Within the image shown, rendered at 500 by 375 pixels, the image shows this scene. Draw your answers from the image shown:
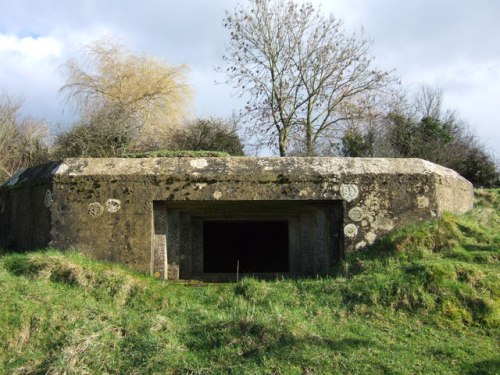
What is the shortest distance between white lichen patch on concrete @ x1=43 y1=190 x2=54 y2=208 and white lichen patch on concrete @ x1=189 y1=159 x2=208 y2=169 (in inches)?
73.2

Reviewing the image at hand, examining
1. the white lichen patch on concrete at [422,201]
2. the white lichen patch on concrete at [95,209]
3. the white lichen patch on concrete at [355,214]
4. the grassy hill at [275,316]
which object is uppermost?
A: the white lichen patch on concrete at [422,201]

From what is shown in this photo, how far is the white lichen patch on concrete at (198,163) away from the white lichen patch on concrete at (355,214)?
200 centimetres

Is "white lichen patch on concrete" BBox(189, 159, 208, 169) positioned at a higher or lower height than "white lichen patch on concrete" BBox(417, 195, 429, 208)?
higher

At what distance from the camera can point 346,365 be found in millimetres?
4496

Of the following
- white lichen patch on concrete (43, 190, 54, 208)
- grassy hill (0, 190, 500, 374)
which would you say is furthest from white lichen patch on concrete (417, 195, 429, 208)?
white lichen patch on concrete (43, 190, 54, 208)

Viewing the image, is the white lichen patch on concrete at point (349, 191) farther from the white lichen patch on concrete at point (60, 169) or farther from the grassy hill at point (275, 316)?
the white lichen patch on concrete at point (60, 169)

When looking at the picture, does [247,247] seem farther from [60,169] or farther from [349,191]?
[60,169]

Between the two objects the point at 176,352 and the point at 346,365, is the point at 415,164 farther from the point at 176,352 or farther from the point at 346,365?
the point at 176,352

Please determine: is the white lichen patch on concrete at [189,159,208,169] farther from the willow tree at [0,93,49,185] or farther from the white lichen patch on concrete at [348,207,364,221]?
the willow tree at [0,93,49,185]

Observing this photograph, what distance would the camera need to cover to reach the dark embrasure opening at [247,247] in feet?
28.6

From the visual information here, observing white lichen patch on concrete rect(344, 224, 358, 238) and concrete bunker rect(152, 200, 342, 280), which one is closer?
white lichen patch on concrete rect(344, 224, 358, 238)

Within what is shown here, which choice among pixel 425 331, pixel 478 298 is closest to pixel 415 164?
pixel 478 298

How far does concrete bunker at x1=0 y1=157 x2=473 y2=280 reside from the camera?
7.01 meters

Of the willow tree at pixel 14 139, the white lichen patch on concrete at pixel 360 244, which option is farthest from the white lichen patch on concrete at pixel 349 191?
the willow tree at pixel 14 139
